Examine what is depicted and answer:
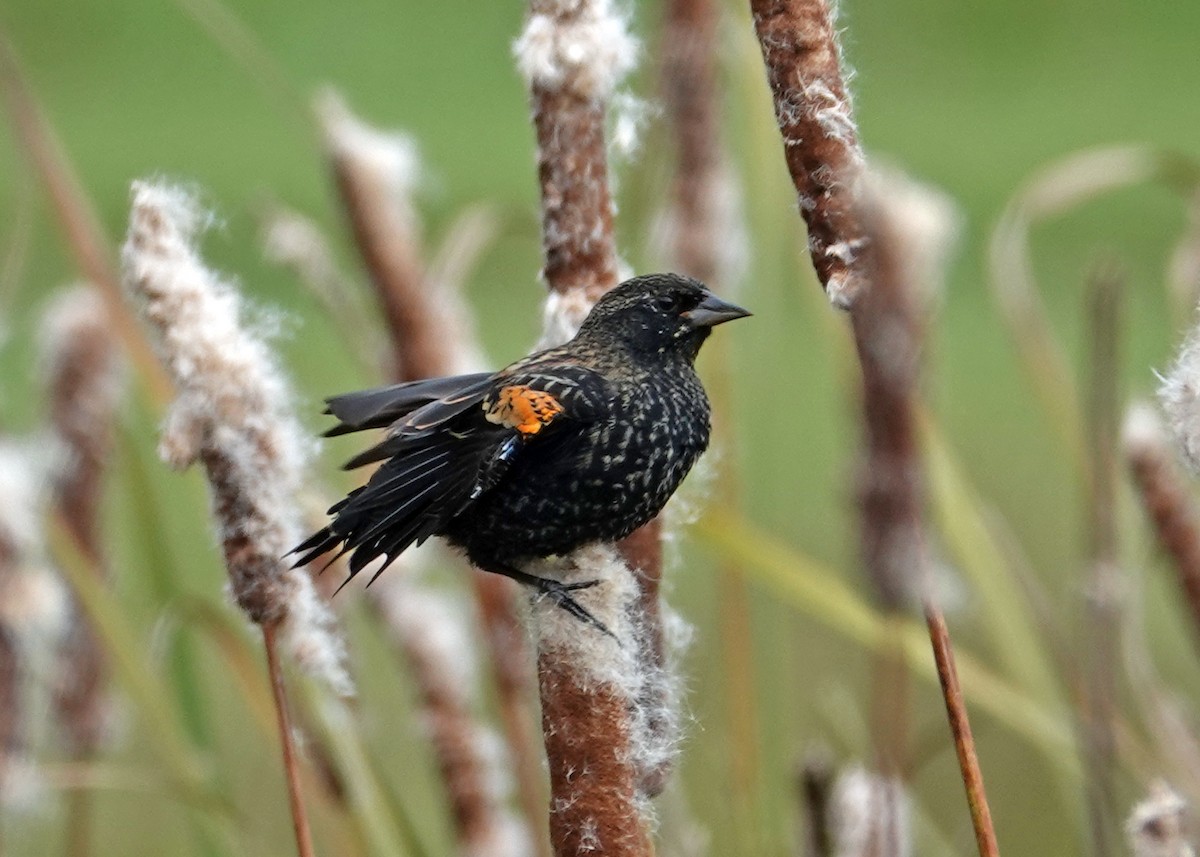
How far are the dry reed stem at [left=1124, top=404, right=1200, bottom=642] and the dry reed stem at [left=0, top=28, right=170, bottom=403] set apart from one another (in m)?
0.80

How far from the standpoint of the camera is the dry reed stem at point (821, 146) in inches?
33.0

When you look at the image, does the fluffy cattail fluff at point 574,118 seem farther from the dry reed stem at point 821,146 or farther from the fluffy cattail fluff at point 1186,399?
the fluffy cattail fluff at point 1186,399

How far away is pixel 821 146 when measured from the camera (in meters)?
0.84

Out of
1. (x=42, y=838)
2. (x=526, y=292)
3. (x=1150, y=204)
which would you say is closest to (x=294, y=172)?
(x=526, y=292)

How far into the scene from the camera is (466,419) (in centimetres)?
116

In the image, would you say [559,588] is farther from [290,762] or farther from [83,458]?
[83,458]

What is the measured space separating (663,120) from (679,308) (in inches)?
21.1

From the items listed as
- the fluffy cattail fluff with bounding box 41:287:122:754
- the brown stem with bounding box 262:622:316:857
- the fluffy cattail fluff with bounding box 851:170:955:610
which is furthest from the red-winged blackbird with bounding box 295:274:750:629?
the fluffy cattail fluff with bounding box 41:287:122:754

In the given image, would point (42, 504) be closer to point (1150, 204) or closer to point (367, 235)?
point (367, 235)

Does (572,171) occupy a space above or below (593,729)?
above

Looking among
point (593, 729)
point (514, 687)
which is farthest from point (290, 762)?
point (514, 687)

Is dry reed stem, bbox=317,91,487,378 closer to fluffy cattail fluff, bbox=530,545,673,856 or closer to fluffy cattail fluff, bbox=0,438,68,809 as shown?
fluffy cattail fluff, bbox=0,438,68,809

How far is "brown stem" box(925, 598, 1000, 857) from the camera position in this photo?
0.83 meters

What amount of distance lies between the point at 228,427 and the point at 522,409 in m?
0.22
